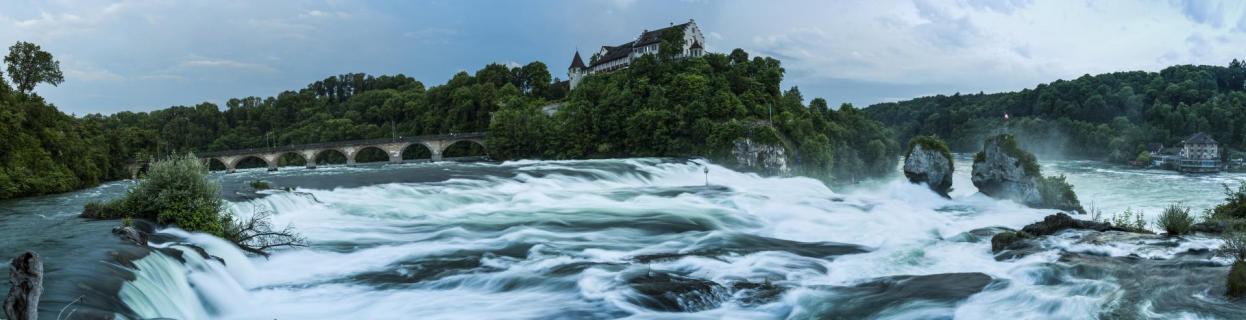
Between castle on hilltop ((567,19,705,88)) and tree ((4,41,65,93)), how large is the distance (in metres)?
52.3

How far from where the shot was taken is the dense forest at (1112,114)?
3465 inches

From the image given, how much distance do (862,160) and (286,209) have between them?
58482 millimetres

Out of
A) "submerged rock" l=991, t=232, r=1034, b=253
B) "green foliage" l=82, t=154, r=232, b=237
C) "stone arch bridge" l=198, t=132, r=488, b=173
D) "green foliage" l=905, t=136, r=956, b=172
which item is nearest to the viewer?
"submerged rock" l=991, t=232, r=1034, b=253

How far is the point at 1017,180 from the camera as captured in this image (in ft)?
130

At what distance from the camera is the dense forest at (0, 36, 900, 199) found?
1633 inches

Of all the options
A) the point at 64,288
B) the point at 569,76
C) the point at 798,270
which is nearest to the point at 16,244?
the point at 64,288

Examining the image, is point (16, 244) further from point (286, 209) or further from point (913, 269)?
point (913, 269)

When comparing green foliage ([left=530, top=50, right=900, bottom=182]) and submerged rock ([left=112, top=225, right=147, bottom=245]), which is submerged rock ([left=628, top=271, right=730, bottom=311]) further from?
green foliage ([left=530, top=50, right=900, bottom=182])

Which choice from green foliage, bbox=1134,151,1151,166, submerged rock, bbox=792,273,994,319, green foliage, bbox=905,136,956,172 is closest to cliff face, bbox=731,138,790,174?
green foliage, bbox=905,136,956,172

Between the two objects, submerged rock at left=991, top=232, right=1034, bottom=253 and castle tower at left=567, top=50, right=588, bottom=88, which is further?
castle tower at left=567, top=50, right=588, bottom=88

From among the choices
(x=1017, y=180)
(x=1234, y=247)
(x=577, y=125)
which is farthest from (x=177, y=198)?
(x=577, y=125)

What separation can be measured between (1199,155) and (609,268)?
8060cm

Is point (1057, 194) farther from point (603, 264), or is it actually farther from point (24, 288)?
point (24, 288)

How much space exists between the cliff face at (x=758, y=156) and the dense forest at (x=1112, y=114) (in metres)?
49.8
